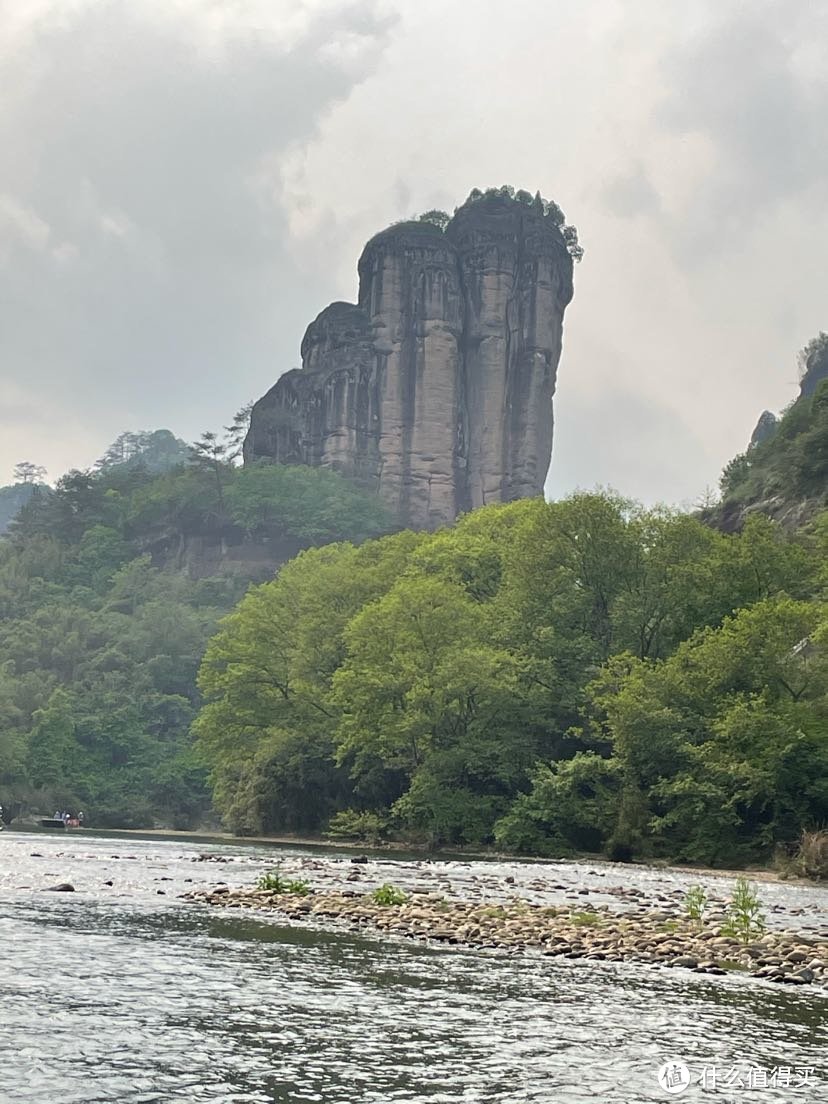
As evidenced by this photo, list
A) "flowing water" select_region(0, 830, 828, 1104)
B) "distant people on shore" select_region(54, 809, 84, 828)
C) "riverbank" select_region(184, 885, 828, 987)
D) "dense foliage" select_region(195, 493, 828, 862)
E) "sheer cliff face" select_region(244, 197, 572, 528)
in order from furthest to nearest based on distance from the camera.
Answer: "sheer cliff face" select_region(244, 197, 572, 528)
"distant people on shore" select_region(54, 809, 84, 828)
"dense foliage" select_region(195, 493, 828, 862)
"riverbank" select_region(184, 885, 828, 987)
"flowing water" select_region(0, 830, 828, 1104)

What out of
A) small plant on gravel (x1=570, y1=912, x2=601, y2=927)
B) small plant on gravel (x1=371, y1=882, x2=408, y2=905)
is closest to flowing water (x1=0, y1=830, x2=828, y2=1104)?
small plant on gravel (x1=371, y1=882, x2=408, y2=905)

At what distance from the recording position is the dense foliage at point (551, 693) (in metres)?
47.5

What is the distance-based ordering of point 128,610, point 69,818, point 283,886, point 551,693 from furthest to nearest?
point 128,610, point 69,818, point 551,693, point 283,886

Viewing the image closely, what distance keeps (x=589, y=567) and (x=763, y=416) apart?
104 metres

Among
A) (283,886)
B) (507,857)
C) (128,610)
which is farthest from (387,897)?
(128,610)

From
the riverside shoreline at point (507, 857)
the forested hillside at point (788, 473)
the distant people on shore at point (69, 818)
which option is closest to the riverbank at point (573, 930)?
the riverside shoreline at point (507, 857)

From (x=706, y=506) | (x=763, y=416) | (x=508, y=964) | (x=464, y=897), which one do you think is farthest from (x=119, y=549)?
(x=508, y=964)

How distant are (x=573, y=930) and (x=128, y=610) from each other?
437 feet

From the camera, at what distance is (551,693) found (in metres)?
58.4

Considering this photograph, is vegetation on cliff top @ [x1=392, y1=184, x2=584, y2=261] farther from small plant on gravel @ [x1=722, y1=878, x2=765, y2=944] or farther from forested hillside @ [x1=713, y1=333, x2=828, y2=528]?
small plant on gravel @ [x1=722, y1=878, x2=765, y2=944]

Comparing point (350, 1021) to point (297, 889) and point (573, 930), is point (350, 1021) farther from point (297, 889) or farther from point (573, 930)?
point (297, 889)

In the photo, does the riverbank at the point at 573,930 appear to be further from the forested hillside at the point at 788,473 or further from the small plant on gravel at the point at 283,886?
the forested hillside at the point at 788,473

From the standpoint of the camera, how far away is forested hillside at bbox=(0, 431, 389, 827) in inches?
4284

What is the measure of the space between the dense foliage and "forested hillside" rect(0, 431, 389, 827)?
33662 mm
